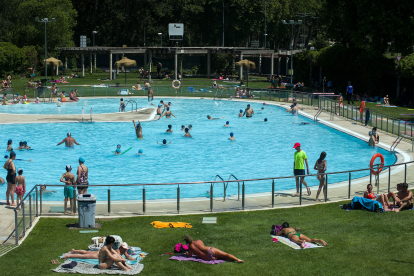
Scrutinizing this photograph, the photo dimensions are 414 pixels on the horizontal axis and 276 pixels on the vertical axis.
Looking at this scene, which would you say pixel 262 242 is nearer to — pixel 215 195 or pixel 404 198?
pixel 215 195

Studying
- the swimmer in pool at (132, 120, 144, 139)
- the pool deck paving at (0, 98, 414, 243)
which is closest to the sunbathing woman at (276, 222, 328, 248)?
the pool deck paving at (0, 98, 414, 243)

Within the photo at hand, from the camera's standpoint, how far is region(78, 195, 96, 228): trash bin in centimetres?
1319

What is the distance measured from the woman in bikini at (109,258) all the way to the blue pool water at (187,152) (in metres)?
3.71

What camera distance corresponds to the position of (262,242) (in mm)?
11781

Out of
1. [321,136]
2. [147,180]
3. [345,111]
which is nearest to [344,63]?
[345,111]

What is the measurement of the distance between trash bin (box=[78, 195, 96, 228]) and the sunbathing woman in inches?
192

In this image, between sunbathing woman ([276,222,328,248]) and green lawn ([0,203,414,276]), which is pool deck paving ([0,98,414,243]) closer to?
green lawn ([0,203,414,276])

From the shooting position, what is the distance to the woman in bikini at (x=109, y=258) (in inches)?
407

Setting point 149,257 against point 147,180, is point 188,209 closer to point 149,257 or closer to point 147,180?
point 149,257

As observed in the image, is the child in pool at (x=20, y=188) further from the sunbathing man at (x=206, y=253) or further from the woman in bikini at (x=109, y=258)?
the sunbathing man at (x=206, y=253)

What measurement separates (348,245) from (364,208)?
351 centimetres

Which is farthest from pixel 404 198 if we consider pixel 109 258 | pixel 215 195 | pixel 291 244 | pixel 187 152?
pixel 187 152

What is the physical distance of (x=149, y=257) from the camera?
10836 mm

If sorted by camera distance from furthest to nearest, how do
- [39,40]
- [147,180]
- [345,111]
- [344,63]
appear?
[39,40]
[344,63]
[345,111]
[147,180]
